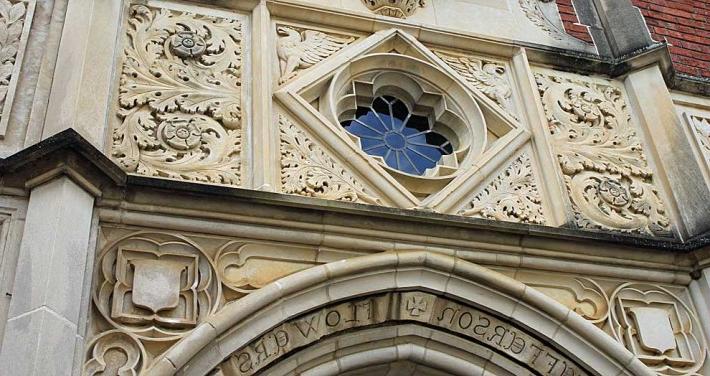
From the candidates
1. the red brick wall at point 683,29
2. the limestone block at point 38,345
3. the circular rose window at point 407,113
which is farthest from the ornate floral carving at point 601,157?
the limestone block at point 38,345

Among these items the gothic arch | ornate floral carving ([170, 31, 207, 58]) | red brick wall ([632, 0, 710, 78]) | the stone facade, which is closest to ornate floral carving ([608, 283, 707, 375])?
the stone facade

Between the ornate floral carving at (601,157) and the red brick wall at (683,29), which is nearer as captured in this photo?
the ornate floral carving at (601,157)

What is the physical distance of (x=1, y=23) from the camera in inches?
247

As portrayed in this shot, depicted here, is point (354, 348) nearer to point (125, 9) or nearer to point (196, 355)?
point (196, 355)

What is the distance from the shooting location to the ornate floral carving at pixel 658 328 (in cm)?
599

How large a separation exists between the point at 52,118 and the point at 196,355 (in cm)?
179

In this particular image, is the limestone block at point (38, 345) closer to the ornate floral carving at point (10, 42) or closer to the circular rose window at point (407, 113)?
the ornate floral carving at point (10, 42)

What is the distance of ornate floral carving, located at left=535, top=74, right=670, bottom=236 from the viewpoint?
22.1 feet

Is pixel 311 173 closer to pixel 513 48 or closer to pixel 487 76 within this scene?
pixel 487 76

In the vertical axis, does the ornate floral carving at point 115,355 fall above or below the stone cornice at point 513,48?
below

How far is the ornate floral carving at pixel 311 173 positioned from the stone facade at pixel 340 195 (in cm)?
2

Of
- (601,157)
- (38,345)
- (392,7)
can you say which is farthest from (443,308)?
(392,7)

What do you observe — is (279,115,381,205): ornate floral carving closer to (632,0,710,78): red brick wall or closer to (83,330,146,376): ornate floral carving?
(83,330,146,376): ornate floral carving

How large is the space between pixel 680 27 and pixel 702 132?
1.88 m
